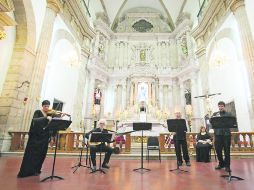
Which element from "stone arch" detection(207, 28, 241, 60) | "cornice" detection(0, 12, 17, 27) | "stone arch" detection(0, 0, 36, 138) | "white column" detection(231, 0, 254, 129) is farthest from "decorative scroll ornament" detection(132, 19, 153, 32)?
"cornice" detection(0, 12, 17, 27)

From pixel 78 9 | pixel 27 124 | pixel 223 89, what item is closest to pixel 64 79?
pixel 78 9

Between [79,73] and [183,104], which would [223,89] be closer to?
[183,104]

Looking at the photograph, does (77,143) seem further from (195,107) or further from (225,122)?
(195,107)

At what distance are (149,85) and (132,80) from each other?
168 cm

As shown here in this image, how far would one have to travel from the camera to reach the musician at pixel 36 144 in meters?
3.20

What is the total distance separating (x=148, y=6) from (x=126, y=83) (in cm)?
990

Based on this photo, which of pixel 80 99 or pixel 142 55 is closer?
pixel 80 99

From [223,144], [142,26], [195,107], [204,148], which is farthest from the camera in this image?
[142,26]

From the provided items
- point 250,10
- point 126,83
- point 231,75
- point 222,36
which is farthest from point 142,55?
point 250,10

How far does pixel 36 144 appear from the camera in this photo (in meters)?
3.36

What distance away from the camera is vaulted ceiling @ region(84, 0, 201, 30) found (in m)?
16.2

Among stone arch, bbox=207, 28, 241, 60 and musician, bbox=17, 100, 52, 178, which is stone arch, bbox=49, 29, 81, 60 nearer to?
musician, bbox=17, 100, 52, 178

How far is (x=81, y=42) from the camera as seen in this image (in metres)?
13.6

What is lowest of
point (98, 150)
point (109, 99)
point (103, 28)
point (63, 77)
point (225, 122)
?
point (98, 150)
